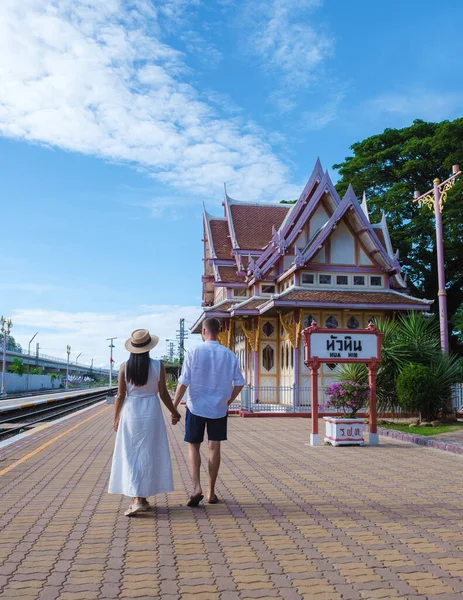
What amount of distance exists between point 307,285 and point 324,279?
889 millimetres

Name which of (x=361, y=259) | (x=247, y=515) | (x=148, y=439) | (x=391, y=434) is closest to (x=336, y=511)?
(x=247, y=515)

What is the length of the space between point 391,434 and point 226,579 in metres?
Answer: 11.0

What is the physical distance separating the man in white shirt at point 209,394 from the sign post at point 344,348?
6485 mm

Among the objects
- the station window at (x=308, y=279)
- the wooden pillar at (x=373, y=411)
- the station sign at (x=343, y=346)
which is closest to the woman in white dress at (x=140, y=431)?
the station sign at (x=343, y=346)

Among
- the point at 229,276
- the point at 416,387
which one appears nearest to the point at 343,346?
the point at 416,387

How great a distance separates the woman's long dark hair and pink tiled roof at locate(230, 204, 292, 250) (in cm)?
2602

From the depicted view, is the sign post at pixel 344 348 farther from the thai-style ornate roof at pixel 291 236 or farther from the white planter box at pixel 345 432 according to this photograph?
the thai-style ornate roof at pixel 291 236

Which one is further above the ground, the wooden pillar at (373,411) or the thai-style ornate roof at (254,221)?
the thai-style ornate roof at (254,221)

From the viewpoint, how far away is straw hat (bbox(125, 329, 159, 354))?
6.32 m

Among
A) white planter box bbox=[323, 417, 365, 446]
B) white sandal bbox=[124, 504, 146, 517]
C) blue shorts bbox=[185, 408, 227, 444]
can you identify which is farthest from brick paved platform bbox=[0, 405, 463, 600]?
white planter box bbox=[323, 417, 365, 446]

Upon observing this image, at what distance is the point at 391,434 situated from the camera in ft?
47.2

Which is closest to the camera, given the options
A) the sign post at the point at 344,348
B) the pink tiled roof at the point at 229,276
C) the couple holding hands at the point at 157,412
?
the couple holding hands at the point at 157,412

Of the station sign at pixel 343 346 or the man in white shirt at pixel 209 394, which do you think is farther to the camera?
the station sign at pixel 343 346

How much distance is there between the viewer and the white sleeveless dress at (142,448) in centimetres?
604
